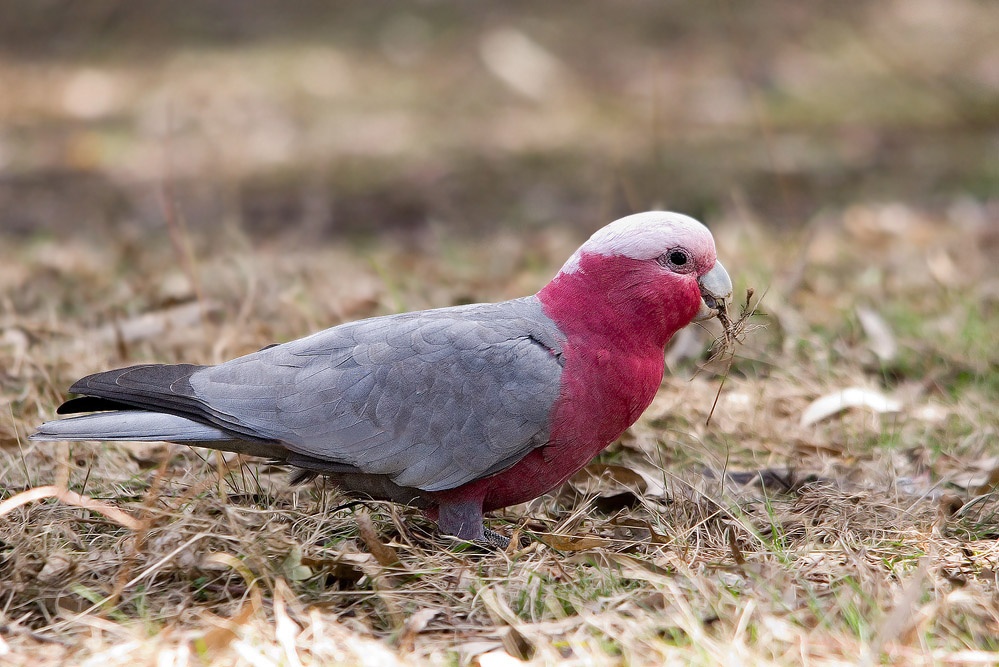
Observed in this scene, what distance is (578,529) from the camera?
10.1 feet

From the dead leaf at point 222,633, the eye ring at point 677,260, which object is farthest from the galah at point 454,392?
the dead leaf at point 222,633

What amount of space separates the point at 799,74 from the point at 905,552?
311 inches

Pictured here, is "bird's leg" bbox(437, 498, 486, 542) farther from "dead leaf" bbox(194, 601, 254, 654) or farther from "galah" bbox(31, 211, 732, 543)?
"dead leaf" bbox(194, 601, 254, 654)

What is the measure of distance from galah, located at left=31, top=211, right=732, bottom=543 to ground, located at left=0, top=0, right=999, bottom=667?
19 cm

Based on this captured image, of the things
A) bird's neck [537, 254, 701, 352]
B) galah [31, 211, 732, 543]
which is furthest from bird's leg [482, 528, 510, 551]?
bird's neck [537, 254, 701, 352]

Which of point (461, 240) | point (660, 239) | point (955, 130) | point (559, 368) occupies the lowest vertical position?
point (955, 130)

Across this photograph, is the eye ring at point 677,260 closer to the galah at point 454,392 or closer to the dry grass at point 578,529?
the galah at point 454,392

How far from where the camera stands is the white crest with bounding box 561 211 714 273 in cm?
301

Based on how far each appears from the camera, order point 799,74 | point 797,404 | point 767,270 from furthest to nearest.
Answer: point 799,74
point 767,270
point 797,404

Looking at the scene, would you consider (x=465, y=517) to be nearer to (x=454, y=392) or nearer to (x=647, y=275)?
(x=454, y=392)

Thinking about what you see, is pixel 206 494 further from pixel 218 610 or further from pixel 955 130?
pixel 955 130

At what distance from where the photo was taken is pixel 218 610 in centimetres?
258

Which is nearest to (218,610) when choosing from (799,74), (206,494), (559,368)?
(206,494)

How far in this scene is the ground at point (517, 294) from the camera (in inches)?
98.5
